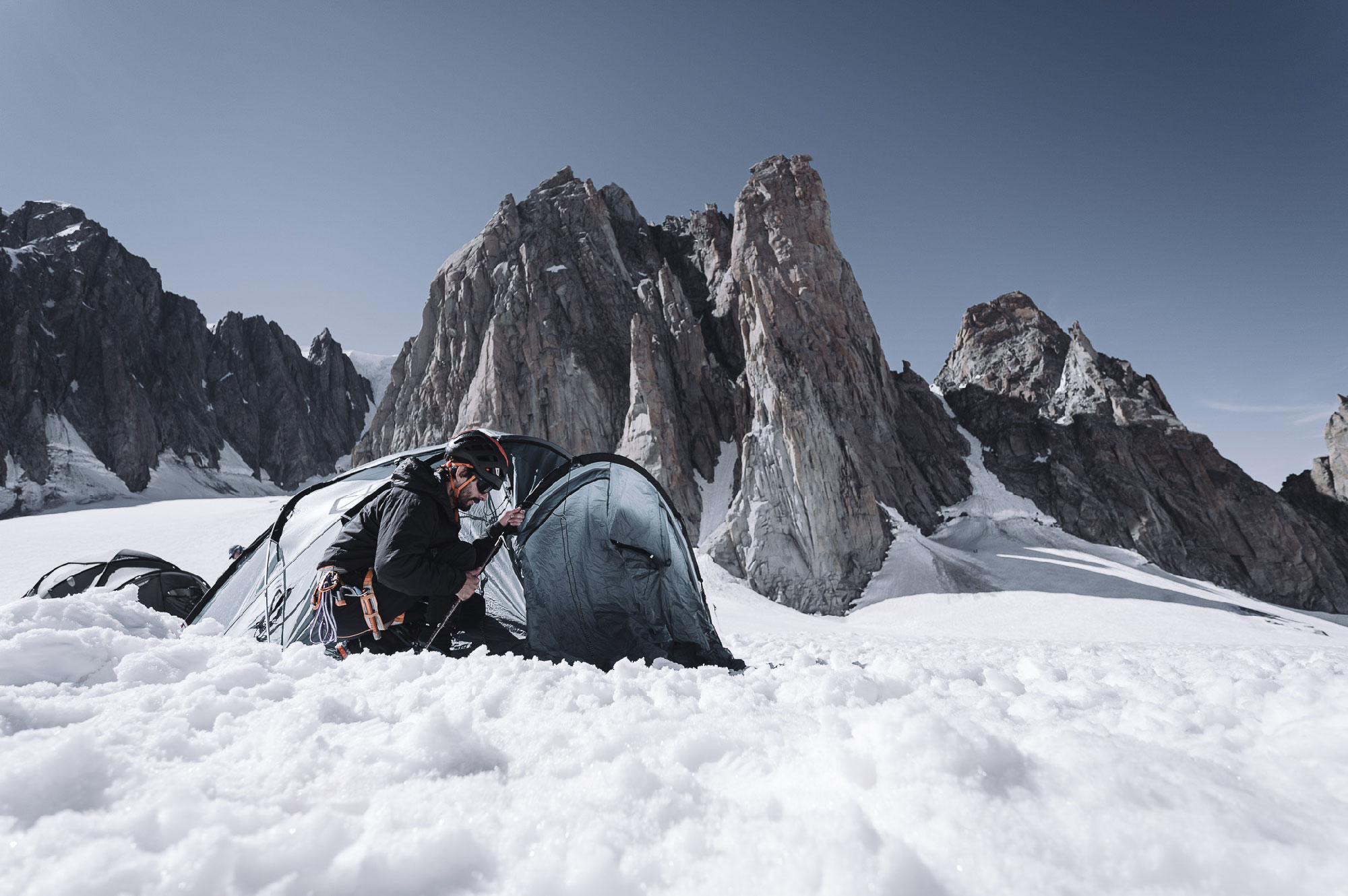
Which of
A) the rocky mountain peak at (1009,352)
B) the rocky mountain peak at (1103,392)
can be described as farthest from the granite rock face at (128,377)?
the rocky mountain peak at (1103,392)

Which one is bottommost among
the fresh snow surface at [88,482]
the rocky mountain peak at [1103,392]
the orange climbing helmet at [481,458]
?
the fresh snow surface at [88,482]

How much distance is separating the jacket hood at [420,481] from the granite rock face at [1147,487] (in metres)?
36.5

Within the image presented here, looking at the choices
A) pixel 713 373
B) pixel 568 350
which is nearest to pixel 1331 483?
pixel 713 373

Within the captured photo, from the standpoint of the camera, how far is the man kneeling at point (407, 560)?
13.3 ft

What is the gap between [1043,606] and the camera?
20.4m

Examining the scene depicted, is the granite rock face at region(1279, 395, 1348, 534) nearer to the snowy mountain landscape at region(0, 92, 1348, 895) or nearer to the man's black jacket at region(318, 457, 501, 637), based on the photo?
the snowy mountain landscape at region(0, 92, 1348, 895)

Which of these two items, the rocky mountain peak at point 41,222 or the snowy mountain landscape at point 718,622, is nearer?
the snowy mountain landscape at point 718,622

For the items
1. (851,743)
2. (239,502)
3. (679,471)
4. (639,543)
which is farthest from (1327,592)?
(239,502)

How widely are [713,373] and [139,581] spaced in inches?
1267

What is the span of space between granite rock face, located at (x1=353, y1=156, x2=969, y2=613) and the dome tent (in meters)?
19.9

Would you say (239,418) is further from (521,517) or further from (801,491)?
(521,517)

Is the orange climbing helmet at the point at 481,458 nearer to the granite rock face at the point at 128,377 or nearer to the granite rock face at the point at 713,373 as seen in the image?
the granite rock face at the point at 713,373

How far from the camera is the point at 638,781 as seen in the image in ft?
5.15

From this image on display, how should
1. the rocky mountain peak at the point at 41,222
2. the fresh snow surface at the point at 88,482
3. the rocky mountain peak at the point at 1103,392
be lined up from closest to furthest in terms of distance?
the rocky mountain peak at the point at 1103,392
the fresh snow surface at the point at 88,482
the rocky mountain peak at the point at 41,222
